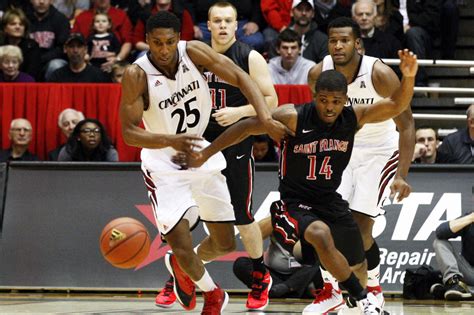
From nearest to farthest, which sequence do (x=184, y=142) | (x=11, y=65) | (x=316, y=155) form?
(x=184, y=142) → (x=316, y=155) → (x=11, y=65)

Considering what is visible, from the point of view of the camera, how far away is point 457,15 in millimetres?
14047

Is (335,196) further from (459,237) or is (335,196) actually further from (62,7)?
(62,7)

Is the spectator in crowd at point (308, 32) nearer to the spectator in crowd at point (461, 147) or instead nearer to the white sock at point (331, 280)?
the spectator in crowd at point (461, 147)

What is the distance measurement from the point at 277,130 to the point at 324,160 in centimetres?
42

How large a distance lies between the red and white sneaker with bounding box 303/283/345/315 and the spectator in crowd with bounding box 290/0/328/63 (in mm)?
5941

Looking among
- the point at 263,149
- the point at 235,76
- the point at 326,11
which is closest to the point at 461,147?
the point at 263,149

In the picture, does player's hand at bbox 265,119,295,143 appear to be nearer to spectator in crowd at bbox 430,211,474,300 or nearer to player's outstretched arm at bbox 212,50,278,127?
player's outstretched arm at bbox 212,50,278,127

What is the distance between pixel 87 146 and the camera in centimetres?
1148

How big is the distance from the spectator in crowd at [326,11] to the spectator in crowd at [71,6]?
3.42 meters

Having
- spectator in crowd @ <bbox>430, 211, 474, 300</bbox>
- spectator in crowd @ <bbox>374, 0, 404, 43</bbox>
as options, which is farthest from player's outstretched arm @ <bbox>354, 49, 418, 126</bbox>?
spectator in crowd @ <bbox>374, 0, 404, 43</bbox>

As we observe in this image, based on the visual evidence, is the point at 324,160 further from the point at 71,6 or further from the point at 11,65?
the point at 71,6

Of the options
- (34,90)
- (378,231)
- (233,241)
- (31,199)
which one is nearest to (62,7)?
(34,90)

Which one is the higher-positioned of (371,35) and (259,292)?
(371,35)

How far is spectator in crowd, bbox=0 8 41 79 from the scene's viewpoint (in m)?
13.4
